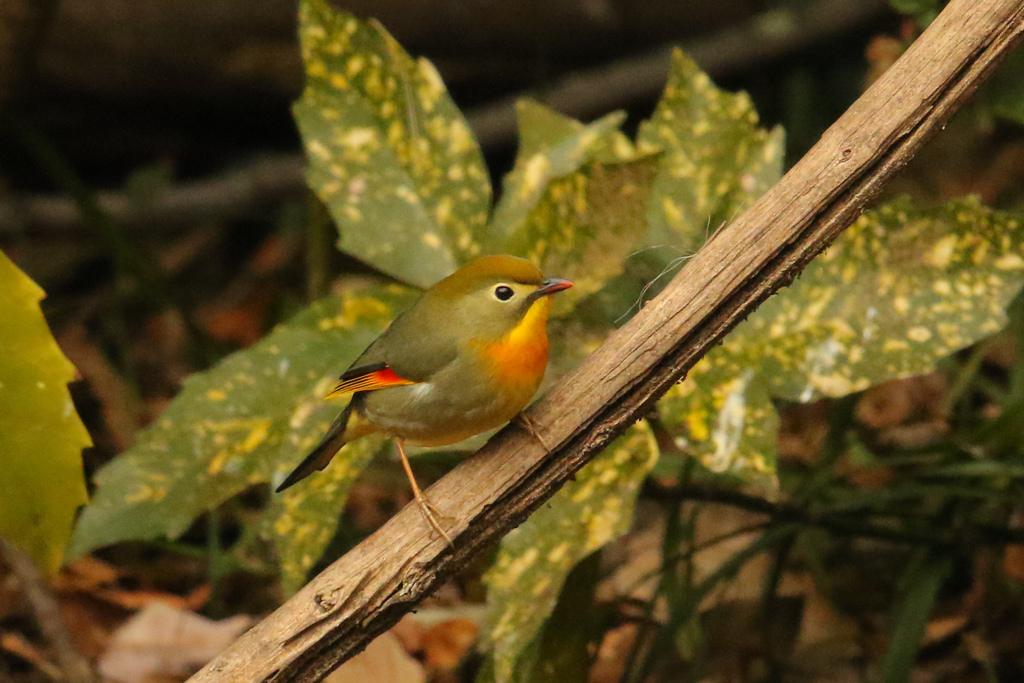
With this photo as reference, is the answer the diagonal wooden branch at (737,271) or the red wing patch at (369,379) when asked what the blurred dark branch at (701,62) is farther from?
the diagonal wooden branch at (737,271)

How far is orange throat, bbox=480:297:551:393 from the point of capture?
2.22m

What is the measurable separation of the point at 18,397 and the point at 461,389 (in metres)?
1.05

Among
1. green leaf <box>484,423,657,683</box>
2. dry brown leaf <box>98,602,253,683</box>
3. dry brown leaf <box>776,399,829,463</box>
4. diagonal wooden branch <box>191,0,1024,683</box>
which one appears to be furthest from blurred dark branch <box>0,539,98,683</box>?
dry brown leaf <box>776,399,829,463</box>

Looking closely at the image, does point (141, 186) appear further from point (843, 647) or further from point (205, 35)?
point (843, 647)

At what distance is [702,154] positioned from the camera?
2756mm

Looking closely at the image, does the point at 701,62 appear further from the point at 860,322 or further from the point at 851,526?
the point at 860,322

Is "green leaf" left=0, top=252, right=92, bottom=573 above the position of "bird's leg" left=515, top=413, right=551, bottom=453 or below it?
above

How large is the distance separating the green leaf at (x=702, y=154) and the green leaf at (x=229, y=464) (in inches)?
40.9

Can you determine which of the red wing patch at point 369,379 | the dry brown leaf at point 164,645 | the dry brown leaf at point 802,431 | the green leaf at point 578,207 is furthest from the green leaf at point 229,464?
the dry brown leaf at point 802,431

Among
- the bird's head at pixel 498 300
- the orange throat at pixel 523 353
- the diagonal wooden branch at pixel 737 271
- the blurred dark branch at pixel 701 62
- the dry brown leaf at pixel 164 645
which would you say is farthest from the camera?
the blurred dark branch at pixel 701 62

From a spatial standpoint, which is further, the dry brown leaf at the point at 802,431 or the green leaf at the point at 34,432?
the dry brown leaf at the point at 802,431

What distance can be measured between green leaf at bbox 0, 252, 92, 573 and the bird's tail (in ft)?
3.07

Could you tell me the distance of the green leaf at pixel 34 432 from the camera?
4.36 ft

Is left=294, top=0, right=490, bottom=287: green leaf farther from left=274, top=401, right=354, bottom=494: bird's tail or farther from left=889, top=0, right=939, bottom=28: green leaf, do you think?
left=889, top=0, right=939, bottom=28: green leaf
